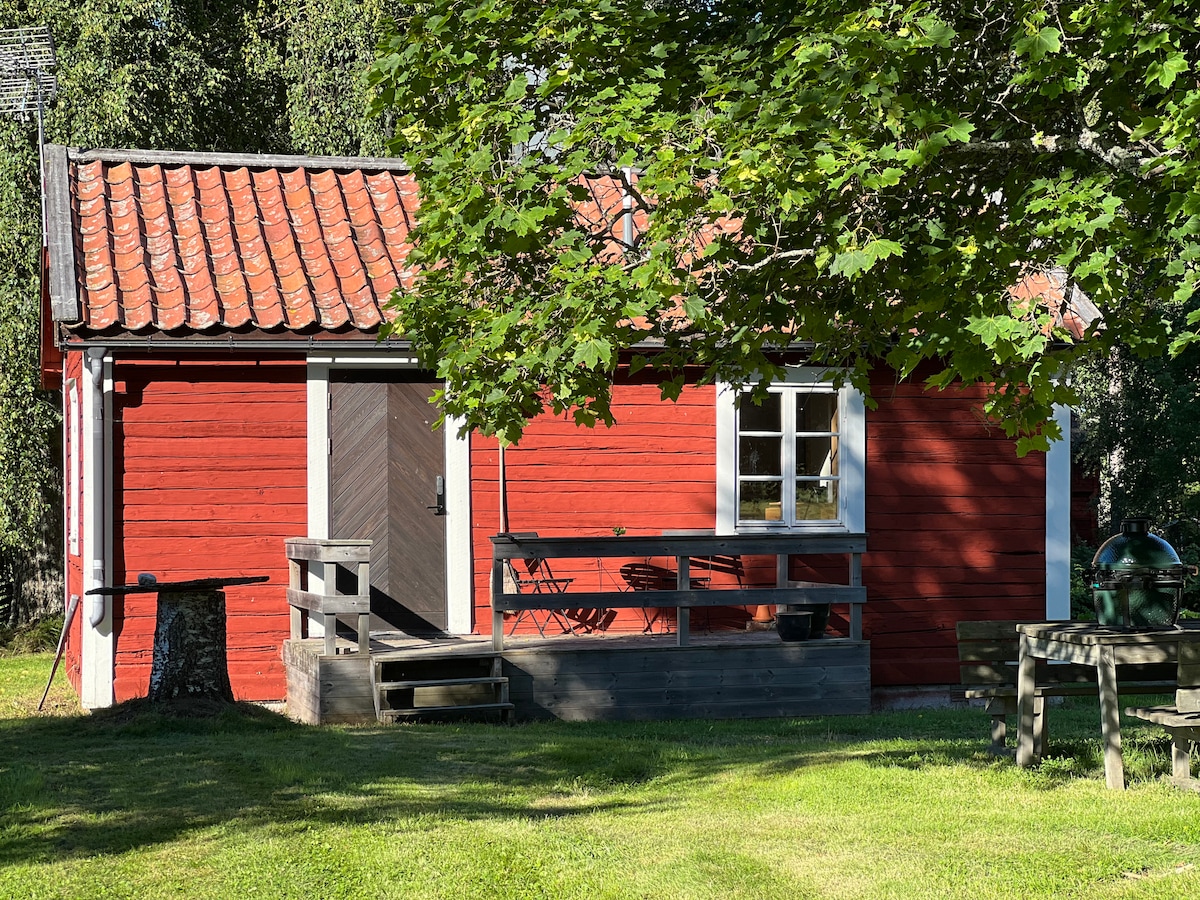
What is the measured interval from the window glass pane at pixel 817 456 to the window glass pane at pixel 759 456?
8.0 inches

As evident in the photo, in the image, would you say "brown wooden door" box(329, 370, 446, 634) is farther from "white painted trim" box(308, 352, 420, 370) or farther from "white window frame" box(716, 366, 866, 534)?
"white window frame" box(716, 366, 866, 534)

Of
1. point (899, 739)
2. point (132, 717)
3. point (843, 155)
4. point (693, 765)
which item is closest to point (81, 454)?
point (132, 717)

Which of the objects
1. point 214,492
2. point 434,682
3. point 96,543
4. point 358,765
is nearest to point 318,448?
point 214,492

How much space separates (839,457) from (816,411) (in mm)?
457

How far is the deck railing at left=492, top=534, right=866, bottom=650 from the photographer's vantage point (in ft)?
34.5

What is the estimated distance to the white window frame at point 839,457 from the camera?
484 inches

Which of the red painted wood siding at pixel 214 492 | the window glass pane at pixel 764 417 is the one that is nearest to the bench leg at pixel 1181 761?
the window glass pane at pixel 764 417

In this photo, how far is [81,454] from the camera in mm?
12102

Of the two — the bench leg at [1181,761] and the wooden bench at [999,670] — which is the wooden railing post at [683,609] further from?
the bench leg at [1181,761]

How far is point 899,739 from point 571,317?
14.4ft

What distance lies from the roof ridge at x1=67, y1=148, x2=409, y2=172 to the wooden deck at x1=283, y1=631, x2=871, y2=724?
4731 mm

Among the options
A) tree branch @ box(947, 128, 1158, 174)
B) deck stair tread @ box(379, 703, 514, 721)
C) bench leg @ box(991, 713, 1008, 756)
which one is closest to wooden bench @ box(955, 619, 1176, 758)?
bench leg @ box(991, 713, 1008, 756)

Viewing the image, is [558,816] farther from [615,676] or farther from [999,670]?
[615,676]

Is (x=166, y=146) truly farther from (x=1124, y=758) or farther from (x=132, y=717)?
(x=1124, y=758)
